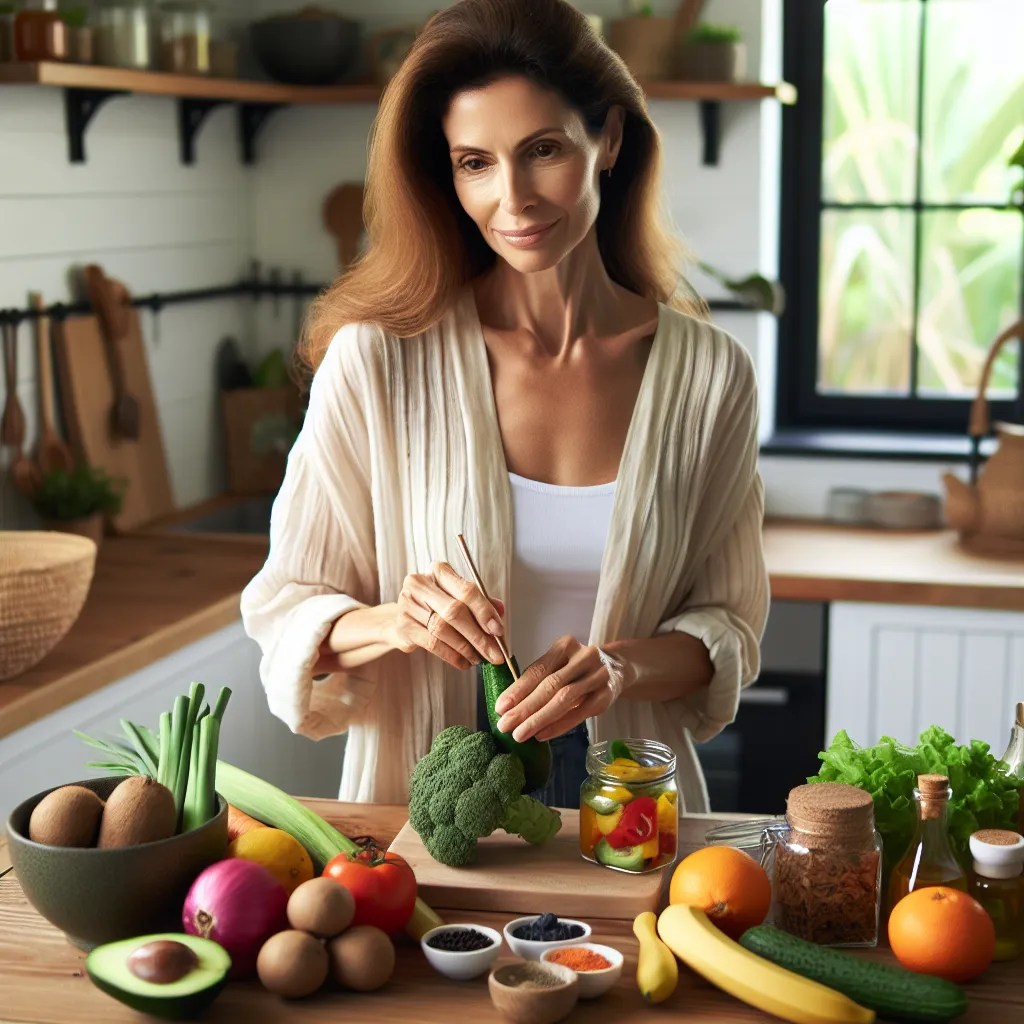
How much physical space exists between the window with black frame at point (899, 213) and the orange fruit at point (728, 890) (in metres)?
2.51

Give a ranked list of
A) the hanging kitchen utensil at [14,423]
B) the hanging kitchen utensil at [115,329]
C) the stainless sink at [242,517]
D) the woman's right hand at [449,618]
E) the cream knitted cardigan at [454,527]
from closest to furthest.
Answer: the woman's right hand at [449,618] < the cream knitted cardigan at [454,527] < the hanging kitchen utensil at [14,423] < the hanging kitchen utensil at [115,329] < the stainless sink at [242,517]

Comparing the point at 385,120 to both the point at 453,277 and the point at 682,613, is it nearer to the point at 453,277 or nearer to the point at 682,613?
the point at 453,277

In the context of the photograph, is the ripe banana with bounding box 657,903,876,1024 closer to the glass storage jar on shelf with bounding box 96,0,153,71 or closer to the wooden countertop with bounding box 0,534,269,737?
the wooden countertop with bounding box 0,534,269,737

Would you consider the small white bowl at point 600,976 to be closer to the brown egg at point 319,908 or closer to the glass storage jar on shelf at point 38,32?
the brown egg at point 319,908

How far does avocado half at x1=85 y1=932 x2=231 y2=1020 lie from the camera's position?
1.03 m

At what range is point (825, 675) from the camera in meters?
2.89

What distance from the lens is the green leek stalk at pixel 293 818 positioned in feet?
3.92

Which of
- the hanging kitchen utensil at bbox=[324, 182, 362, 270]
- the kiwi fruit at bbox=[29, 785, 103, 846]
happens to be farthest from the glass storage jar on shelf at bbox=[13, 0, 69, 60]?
the kiwi fruit at bbox=[29, 785, 103, 846]

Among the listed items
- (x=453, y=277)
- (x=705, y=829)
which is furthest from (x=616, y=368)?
(x=705, y=829)

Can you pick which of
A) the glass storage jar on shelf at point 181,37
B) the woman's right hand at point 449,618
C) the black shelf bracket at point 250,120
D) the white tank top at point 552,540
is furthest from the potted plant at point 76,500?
the woman's right hand at point 449,618

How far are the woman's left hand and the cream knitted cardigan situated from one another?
0.25 metres

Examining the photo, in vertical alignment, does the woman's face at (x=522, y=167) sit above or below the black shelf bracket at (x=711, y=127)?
below

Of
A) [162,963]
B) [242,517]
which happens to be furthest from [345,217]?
[162,963]

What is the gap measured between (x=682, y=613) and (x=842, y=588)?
1.22 m
